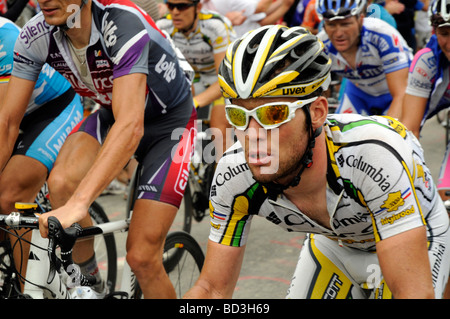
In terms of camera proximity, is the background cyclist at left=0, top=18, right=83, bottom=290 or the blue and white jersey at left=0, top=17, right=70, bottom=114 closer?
the background cyclist at left=0, top=18, right=83, bottom=290

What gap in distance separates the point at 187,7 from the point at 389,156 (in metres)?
4.44

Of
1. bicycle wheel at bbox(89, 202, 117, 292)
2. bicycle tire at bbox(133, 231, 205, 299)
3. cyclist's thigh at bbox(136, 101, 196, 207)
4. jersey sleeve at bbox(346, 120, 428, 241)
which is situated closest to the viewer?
jersey sleeve at bbox(346, 120, 428, 241)

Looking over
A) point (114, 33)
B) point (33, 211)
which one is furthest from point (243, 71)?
point (33, 211)

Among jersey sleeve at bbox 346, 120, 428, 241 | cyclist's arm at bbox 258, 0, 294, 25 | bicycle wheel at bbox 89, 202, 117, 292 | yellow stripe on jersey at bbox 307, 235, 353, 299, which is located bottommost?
cyclist's arm at bbox 258, 0, 294, 25

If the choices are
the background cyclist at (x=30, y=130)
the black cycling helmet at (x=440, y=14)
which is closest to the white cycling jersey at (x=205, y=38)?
the background cyclist at (x=30, y=130)

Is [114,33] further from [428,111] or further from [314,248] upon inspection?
[428,111]

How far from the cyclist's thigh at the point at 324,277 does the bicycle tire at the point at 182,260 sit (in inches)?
59.3

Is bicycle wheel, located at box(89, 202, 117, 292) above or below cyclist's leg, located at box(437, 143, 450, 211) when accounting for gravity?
below

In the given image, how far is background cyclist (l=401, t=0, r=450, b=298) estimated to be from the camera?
160 inches

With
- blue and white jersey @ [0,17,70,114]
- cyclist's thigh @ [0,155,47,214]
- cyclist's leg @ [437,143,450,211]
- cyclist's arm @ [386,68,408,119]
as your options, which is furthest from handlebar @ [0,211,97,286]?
cyclist's arm @ [386,68,408,119]

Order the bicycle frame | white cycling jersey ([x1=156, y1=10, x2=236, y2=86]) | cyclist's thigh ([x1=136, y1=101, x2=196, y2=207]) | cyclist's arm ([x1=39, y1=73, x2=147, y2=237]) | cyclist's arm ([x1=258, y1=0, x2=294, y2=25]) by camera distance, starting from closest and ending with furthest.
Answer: cyclist's arm ([x1=39, y1=73, x2=147, y2=237]) → the bicycle frame → cyclist's thigh ([x1=136, y1=101, x2=196, y2=207]) → white cycling jersey ([x1=156, y1=10, x2=236, y2=86]) → cyclist's arm ([x1=258, y1=0, x2=294, y2=25])

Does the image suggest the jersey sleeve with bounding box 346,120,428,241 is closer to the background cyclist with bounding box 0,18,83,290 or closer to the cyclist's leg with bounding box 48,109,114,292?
the cyclist's leg with bounding box 48,109,114,292

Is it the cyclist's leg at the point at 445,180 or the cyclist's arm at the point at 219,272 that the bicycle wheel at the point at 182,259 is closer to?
the cyclist's arm at the point at 219,272

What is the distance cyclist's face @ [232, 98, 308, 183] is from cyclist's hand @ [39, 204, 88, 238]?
0.90 meters
